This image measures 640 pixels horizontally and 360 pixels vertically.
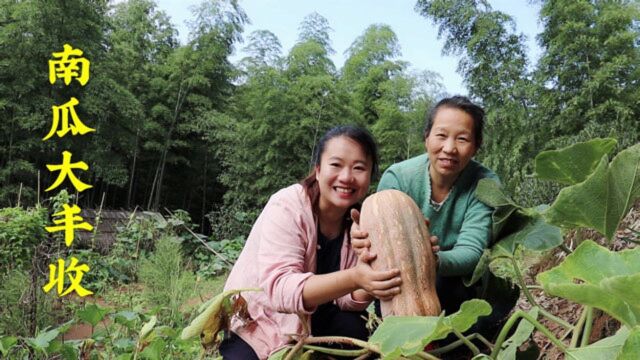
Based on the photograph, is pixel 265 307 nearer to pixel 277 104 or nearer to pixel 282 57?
pixel 277 104

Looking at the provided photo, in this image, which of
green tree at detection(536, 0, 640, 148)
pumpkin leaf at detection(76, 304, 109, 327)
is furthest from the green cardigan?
green tree at detection(536, 0, 640, 148)

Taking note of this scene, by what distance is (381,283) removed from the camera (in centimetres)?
76

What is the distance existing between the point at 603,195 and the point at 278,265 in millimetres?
490

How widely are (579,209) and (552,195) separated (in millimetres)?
4418

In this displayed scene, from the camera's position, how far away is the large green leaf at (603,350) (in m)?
0.51

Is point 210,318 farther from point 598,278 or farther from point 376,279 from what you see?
point 598,278

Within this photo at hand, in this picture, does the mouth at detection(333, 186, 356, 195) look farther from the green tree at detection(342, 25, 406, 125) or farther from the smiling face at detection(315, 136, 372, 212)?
the green tree at detection(342, 25, 406, 125)

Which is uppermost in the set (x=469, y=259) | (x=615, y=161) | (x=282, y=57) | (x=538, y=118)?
(x=282, y=57)

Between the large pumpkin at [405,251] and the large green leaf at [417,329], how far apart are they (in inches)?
6.9

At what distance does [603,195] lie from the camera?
0.66 meters

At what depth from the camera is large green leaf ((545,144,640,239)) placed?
65cm

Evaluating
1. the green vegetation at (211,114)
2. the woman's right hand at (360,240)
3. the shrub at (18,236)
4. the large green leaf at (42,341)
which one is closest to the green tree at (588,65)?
the green vegetation at (211,114)

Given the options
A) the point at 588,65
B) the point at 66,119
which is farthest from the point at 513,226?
the point at 588,65

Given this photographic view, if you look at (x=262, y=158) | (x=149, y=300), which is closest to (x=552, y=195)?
(x=149, y=300)
